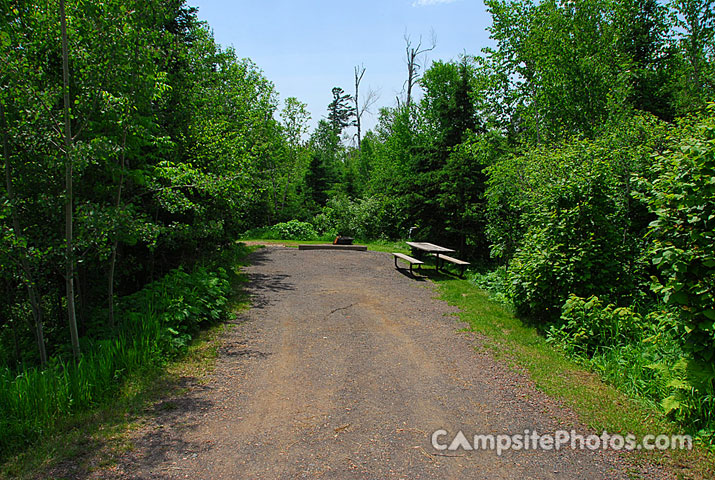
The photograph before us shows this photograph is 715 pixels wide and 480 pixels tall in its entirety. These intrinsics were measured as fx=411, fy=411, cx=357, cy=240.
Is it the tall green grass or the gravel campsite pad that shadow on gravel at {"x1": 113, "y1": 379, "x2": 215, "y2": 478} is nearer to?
the gravel campsite pad

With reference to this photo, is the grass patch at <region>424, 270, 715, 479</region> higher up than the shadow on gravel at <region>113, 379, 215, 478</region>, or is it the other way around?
the grass patch at <region>424, 270, 715, 479</region>

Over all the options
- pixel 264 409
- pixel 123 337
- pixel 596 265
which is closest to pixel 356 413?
pixel 264 409

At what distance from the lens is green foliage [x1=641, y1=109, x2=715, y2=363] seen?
3223mm

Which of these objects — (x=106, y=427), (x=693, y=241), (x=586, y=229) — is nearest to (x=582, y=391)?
(x=693, y=241)

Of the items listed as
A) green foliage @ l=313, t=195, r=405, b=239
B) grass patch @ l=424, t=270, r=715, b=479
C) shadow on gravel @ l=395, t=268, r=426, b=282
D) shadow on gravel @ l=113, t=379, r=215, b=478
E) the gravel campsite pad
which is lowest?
shadow on gravel @ l=113, t=379, r=215, b=478

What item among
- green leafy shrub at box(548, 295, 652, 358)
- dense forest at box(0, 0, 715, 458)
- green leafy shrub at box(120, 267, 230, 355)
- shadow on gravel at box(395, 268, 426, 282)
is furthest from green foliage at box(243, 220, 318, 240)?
green leafy shrub at box(548, 295, 652, 358)

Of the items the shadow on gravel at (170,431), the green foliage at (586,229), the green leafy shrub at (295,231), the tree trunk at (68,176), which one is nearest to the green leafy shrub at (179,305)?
the tree trunk at (68,176)

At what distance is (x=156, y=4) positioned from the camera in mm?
4988

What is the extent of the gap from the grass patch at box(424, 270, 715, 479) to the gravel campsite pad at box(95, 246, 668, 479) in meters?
0.18

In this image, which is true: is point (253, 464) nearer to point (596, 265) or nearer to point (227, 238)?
point (596, 265)

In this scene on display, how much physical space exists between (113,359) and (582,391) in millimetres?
4876

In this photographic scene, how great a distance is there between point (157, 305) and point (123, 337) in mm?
1065

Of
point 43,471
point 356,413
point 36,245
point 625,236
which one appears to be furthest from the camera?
point 625,236

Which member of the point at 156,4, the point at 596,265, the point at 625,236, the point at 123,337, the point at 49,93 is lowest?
the point at 123,337
